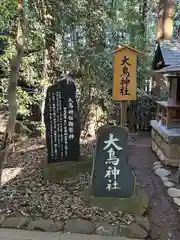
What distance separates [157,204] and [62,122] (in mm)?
1960

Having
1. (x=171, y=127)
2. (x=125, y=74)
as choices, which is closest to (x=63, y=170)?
(x=125, y=74)

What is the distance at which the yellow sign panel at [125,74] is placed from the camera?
161 inches

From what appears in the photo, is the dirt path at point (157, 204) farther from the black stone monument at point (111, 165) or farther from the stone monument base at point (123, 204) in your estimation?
the black stone monument at point (111, 165)

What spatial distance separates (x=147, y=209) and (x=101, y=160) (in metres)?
0.89

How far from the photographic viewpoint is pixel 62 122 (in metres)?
4.77

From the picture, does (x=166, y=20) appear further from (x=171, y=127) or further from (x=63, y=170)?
(x=63, y=170)

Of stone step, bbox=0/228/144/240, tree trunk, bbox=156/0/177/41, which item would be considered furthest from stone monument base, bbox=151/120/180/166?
tree trunk, bbox=156/0/177/41

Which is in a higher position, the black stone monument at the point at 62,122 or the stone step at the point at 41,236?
the black stone monument at the point at 62,122

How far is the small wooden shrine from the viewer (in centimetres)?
588

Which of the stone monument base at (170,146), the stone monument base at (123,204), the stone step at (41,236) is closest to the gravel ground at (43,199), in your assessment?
the stone monument base at (123,204)

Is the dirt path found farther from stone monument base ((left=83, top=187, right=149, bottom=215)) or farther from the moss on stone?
the moss on stone

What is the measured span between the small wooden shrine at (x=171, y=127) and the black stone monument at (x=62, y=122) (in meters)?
2.14

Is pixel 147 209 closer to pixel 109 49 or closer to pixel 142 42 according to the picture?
pixel 109 49

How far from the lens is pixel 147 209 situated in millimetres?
3814
